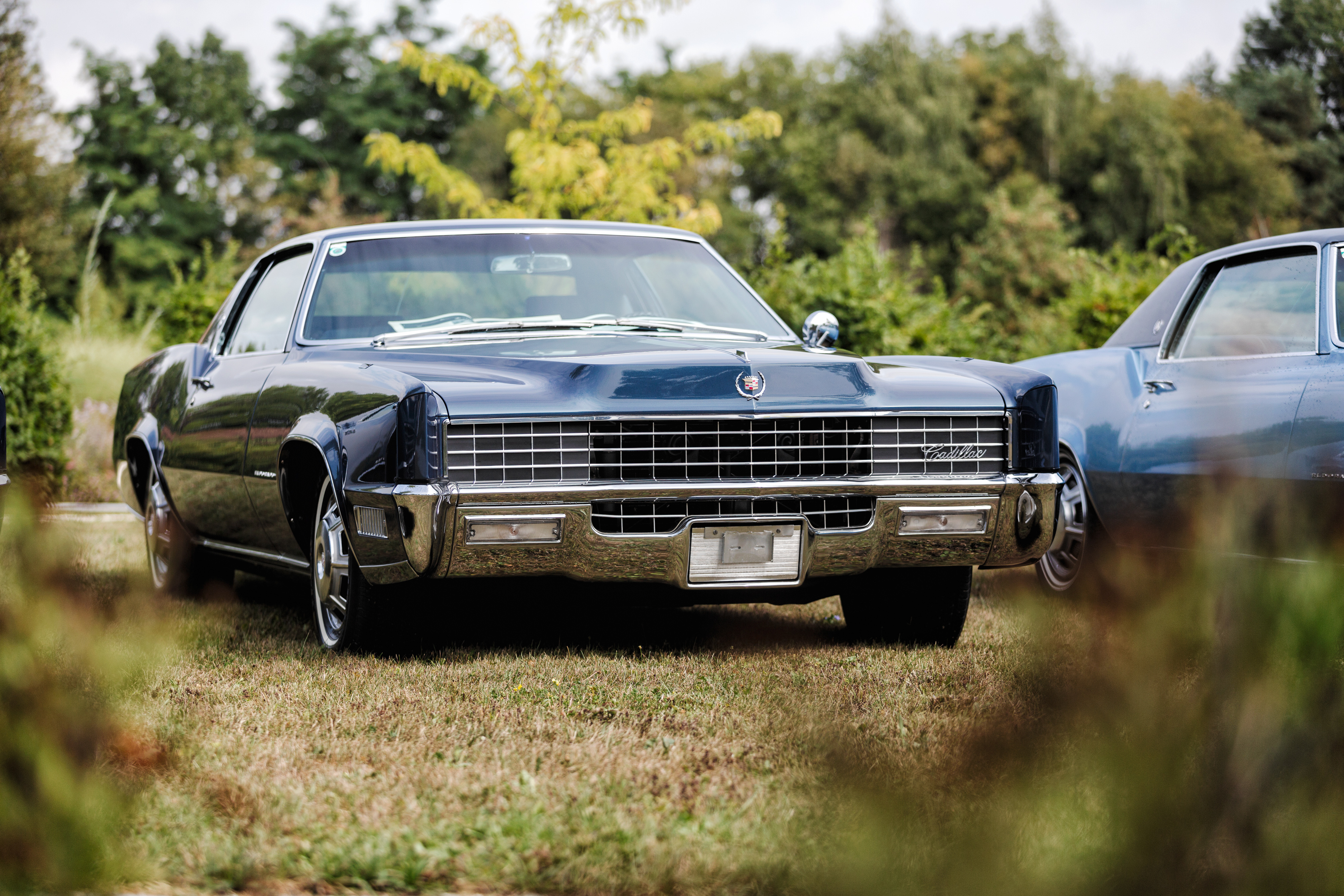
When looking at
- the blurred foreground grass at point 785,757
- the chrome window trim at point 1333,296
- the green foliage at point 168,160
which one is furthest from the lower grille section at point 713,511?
the green foliage at point 168,160

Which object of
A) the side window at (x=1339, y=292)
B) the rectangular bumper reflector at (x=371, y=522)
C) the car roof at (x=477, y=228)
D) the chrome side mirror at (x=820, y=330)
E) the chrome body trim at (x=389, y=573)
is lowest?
the chrome body trim at (x=389, y=573)

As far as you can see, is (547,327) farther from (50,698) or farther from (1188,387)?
(50,698)

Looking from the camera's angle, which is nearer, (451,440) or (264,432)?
(451,440)

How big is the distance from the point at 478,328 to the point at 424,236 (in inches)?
27.2

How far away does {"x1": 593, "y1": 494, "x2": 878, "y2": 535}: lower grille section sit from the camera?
4.84m

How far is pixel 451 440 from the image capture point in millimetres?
4742

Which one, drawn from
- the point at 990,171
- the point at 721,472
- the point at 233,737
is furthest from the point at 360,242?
the point at 990,171

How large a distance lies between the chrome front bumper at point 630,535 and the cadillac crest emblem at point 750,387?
11.2 inches

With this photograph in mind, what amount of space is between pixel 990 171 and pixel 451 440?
49962mm

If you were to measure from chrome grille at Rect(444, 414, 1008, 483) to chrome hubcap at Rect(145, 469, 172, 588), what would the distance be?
314 cm

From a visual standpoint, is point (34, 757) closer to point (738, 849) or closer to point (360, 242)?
point (738, 849)

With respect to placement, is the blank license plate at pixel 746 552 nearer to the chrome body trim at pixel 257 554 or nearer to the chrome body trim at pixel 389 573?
the chrome body trim at pixel 389 573

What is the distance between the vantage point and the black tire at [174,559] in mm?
7246

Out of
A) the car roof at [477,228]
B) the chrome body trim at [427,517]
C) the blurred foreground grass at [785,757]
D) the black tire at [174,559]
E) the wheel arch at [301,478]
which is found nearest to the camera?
the blurred foreground grass at [785,757]
